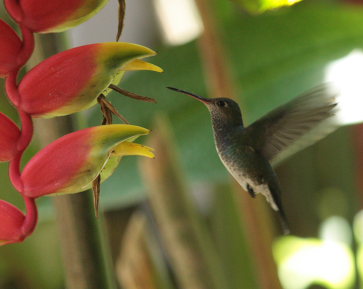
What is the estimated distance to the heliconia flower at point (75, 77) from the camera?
0.83ft

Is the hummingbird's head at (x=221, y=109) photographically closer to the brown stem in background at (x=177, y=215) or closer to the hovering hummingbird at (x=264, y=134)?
the hovering hummingbird at (x=264, y=134)

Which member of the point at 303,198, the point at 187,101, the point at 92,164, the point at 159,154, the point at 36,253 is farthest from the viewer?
the point at 36,253

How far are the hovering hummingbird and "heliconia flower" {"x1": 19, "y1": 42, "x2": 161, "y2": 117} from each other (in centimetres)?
5

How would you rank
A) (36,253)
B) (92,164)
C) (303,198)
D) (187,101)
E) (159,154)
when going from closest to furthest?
(92,164)
(159,154)
(187,101)
(303,198)
(36,253)

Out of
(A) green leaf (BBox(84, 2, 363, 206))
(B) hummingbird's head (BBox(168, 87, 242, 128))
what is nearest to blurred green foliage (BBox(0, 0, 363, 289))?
(A) green leaf (BBox(84, 2, 363, 206))

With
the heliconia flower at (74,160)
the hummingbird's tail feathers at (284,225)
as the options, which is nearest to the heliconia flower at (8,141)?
the heliconia flower at (74,160)

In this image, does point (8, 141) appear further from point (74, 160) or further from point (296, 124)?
point (296, 124)

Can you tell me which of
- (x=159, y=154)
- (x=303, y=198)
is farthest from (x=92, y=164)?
(x=303, y=198)

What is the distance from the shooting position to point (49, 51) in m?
Answer: 0.30

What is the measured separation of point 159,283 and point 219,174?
0.39ft

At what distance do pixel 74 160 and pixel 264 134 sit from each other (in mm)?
123

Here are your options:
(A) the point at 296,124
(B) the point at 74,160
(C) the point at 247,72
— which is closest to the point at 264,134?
(A) the point at 296,124

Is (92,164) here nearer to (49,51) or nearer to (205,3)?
(49,51)

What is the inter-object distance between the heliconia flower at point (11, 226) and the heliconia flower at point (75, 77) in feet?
0.13
